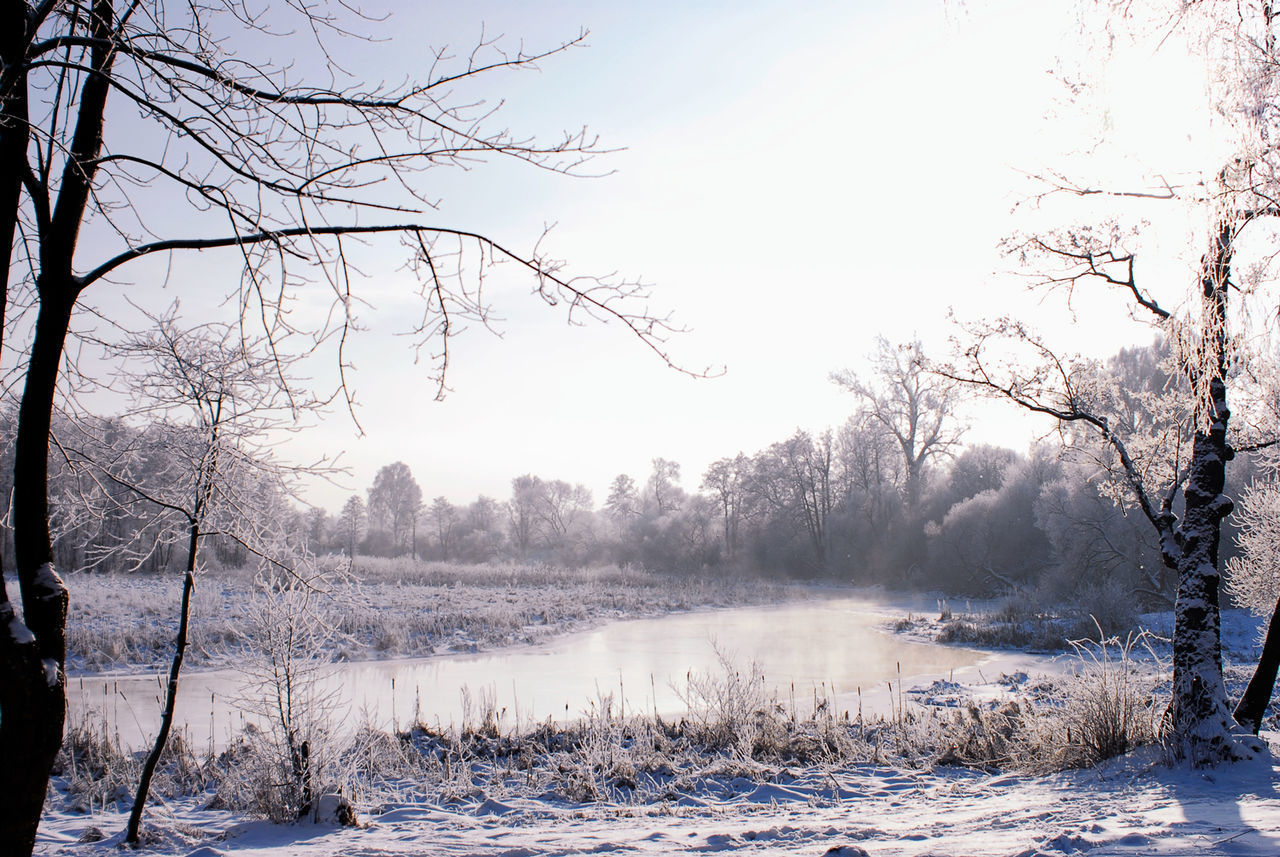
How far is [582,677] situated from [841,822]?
10993 mm

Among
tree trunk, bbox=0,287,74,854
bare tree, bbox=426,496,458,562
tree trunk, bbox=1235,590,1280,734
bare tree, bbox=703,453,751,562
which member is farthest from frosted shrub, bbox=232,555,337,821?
bare tree, bbox=426,496,458,562

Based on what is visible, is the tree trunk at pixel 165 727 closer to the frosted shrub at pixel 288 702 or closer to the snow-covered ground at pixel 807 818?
the snow-covered ground at pixel 807 818

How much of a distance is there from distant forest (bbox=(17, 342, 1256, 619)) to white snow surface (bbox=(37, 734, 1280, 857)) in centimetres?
218

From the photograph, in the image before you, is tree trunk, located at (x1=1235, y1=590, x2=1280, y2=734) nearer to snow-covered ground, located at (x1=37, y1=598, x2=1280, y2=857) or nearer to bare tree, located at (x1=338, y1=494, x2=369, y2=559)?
snow-covered ground, located at (x1=37, y1=598, x2=1280, y2=857)

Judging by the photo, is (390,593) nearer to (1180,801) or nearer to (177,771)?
(177,771)

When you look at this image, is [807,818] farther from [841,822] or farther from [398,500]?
[398,500]

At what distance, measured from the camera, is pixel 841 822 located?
480cm

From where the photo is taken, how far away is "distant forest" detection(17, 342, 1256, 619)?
8422 mm

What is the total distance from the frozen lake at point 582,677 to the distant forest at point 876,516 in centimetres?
259

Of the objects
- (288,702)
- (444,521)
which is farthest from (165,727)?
(444,521)

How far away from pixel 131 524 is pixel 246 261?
2652 cm

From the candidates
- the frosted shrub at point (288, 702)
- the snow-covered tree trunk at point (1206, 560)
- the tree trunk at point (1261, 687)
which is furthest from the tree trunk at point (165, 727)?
the tree trunk at point (1261, 687)

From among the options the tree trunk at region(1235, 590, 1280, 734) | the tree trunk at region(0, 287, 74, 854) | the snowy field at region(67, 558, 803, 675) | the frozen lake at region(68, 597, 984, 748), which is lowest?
A: the frozen lake at region(68, 597, 984, 748)

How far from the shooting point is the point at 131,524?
82.8 ft
